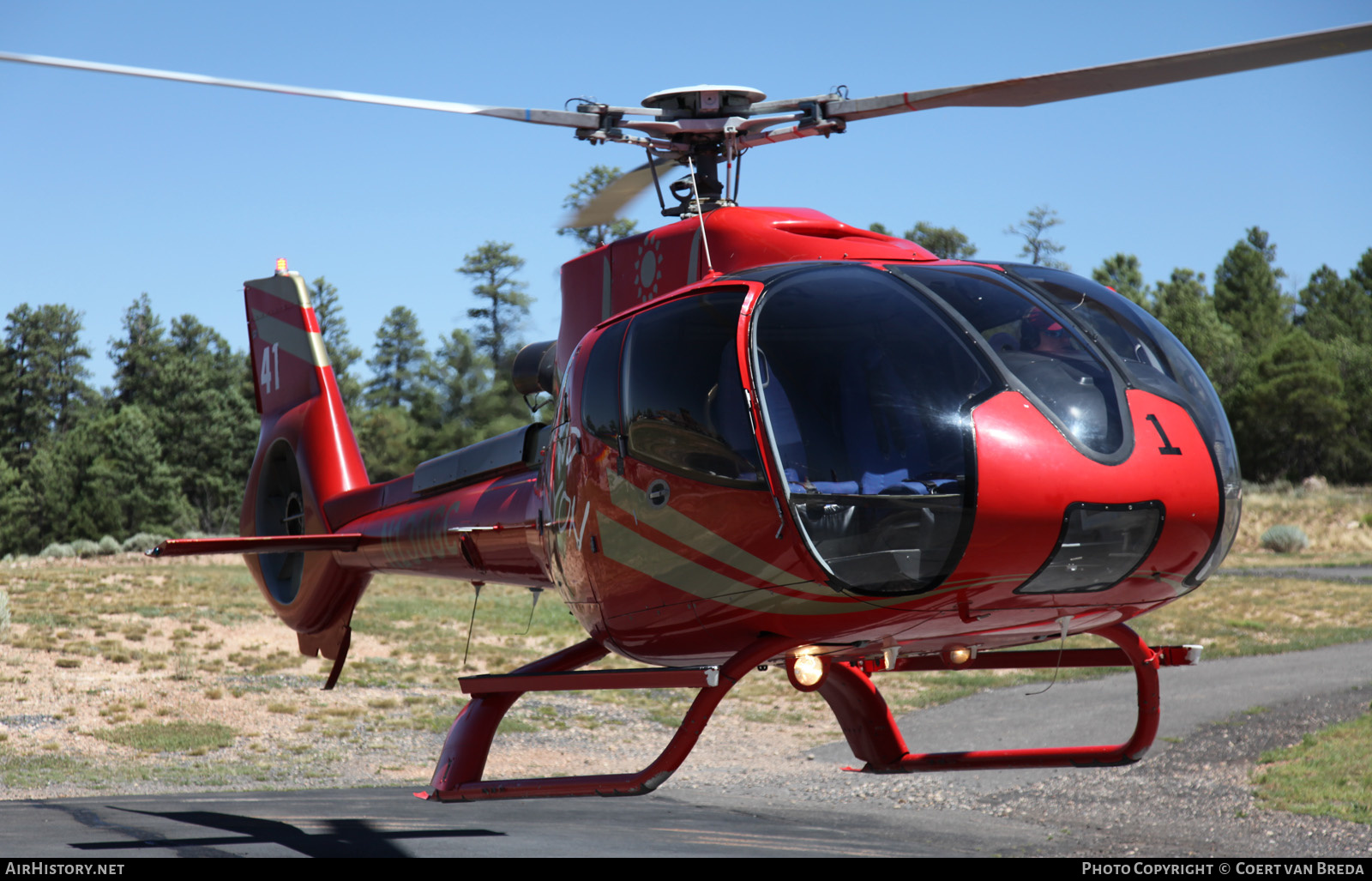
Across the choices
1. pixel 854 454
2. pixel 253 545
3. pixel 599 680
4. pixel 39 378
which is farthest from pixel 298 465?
pixel 39 378

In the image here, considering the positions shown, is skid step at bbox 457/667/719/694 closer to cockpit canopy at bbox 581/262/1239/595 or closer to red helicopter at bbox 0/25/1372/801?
red helicopter at bbox 0/25/1372/801

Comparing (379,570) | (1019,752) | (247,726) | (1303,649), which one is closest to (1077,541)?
(1019,752)

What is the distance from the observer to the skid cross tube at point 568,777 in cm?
438

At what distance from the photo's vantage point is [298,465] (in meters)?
9.34

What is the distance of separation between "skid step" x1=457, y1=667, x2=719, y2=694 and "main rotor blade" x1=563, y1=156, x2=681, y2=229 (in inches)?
102

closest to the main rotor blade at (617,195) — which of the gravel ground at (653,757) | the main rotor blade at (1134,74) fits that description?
the main rotor blade at (1134,74)

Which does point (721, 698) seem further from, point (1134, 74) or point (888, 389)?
point (1134, 74)

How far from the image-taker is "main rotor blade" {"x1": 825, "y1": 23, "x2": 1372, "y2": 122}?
12.6ft

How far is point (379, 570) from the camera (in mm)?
8109

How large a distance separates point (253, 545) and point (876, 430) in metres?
4.85

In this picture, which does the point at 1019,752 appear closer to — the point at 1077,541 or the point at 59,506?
the point at 1077,541

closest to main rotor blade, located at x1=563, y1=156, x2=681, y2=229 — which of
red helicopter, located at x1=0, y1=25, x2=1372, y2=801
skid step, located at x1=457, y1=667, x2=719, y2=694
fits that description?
red helicopter, located at x1=0, y1=25, x2=1372, y2=801

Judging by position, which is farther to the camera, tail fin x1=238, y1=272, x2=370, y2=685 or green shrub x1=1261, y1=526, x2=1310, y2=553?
green shrub x1=1261, y1=526, x2=1310, y2=553
